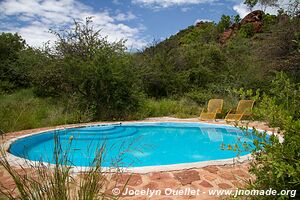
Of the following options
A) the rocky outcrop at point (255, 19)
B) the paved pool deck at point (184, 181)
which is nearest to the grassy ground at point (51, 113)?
the paved pool deck at point (184, 181)

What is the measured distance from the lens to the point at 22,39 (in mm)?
20688

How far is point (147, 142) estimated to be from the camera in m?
7.77

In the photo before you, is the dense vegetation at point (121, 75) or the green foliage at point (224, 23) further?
the green foliage at point (224, 23)

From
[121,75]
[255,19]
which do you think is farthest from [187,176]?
[255,19]

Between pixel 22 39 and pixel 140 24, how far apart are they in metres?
13.8


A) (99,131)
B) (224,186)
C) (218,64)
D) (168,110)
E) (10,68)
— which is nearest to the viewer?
(224,186)

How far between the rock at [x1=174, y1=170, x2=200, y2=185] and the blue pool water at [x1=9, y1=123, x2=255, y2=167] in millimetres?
1528

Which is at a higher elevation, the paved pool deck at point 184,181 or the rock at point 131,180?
the rock at point 131,180

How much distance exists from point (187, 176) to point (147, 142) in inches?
165

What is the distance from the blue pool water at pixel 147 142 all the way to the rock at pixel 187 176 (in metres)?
1.53

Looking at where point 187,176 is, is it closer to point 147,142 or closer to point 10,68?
point 147,142

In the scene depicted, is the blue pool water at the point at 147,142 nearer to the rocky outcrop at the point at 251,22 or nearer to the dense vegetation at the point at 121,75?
the dense vegetation at the point at 121,75

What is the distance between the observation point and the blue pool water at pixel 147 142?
5.71m

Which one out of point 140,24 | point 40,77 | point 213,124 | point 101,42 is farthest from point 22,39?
point 213,124
